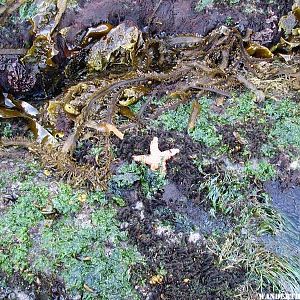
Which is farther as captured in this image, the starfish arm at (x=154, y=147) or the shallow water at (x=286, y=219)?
the starfish arm at (x=154, y=147)

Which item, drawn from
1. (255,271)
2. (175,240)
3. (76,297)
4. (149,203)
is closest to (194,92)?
(149,203)

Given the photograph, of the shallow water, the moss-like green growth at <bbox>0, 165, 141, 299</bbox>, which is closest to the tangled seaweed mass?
the moss-like green growth at <bbox>0, 165, 141, 299</bbox>

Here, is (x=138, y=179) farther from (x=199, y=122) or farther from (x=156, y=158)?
(x=199, y=122)

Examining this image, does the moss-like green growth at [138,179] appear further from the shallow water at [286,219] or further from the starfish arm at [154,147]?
the shallow water at [286,219]

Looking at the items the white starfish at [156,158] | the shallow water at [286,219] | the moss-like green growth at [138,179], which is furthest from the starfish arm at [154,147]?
the shallow water at [286,219]

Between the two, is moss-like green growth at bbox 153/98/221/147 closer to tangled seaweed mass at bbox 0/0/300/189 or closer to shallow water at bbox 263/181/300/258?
tangled seaweed mass at bbox 0/0/300/189

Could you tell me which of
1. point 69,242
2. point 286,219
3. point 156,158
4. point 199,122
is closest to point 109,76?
point 199,122
